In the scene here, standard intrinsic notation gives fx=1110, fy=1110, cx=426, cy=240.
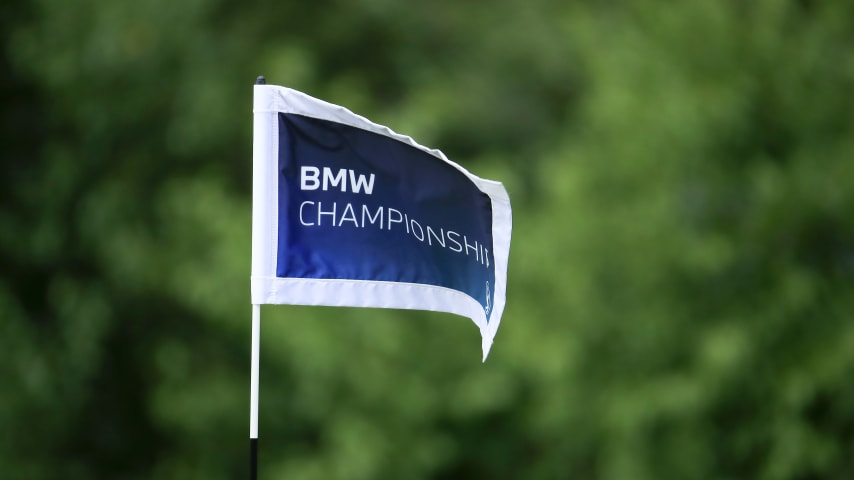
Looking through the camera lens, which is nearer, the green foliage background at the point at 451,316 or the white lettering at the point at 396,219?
the white lettering at the point at 396,219

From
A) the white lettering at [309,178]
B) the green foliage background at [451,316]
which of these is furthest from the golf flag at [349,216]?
the green foliage background at [451,316]

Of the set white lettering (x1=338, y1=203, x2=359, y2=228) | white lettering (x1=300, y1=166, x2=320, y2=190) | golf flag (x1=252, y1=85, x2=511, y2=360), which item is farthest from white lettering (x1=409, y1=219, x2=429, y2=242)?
white lettering (x1=300, y1=166, x2=320, y2=190)

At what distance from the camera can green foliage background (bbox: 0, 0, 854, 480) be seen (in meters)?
9.44

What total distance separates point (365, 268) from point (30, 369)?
25.1 feet

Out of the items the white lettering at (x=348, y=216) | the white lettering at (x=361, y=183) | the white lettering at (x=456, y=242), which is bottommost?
the white lettering at (x=456, y=242)

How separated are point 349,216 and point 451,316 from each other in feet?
23.4

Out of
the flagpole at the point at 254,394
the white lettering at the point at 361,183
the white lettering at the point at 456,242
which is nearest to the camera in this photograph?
the flagpole at the point at 254,394

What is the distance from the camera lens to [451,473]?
11.5 m

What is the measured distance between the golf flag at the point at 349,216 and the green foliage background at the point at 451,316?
5708 mm

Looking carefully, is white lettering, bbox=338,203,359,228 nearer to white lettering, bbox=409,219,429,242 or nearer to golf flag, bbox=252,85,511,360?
golf flag, bbox=252,85,511,360

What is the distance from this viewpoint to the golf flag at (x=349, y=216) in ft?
12.5

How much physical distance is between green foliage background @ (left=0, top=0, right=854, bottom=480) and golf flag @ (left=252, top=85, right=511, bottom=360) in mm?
5708

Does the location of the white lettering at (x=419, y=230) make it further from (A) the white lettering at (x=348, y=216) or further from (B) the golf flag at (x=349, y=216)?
(A) the white lettering at (x=348, y=216)

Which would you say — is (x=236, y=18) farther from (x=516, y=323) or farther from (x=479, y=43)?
(x=516, y=323)
